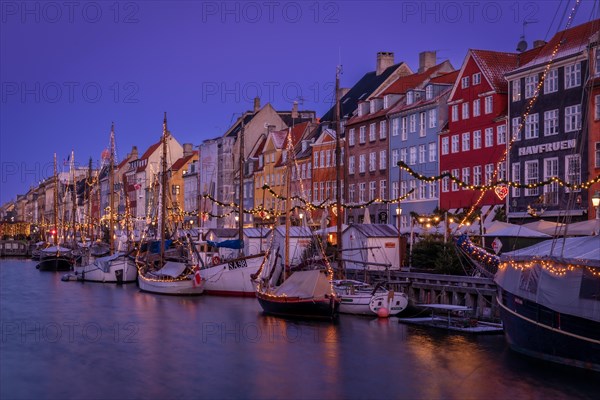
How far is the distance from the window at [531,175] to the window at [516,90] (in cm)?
427

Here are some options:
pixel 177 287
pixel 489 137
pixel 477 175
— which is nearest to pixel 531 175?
pixel 489 137

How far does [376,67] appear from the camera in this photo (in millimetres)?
86188

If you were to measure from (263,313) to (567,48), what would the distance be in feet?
81.7

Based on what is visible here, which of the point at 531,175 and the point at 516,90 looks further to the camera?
the point at 516,90

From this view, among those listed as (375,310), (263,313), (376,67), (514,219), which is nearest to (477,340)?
(375,310)

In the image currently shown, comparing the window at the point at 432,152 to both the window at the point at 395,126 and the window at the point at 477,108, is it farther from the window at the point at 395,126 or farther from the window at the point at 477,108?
the window at the point at 477,108

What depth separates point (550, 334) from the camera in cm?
2695

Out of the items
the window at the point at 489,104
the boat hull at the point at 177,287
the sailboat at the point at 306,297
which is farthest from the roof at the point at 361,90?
the sailboat at the point at 306,297

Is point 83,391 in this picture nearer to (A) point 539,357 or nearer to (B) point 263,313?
(A) point 539,357

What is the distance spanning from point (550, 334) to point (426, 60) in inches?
2132

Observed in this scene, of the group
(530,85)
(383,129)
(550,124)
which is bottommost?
(550,124)

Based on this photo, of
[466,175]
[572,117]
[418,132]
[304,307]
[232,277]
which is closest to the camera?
[304,307]

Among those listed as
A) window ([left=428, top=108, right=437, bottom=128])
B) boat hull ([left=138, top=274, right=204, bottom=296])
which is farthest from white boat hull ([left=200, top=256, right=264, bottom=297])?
window ([left=428, top=108, right=437, bottom=128])

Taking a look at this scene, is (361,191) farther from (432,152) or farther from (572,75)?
(572,75)
